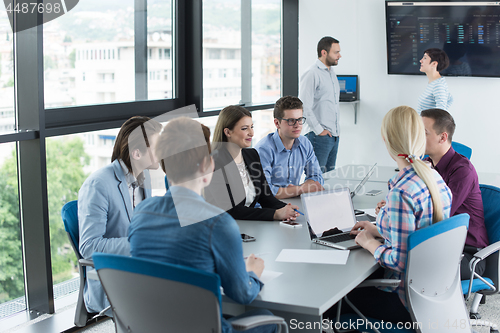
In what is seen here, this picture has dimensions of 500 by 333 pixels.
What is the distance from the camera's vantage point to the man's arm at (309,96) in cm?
496

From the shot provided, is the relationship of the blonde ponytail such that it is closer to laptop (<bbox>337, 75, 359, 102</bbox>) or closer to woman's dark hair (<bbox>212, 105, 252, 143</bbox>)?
woman's dark hair (<bbox>212, 105, 252, 143</bbox>)

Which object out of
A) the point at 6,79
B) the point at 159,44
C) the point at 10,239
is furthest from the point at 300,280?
the point at 159,44

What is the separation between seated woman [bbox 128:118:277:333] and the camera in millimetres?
1442

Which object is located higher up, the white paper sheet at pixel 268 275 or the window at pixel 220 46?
the window at pixel 220 46

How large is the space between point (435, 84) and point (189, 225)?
14.4 feet

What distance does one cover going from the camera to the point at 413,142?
6.31 ft

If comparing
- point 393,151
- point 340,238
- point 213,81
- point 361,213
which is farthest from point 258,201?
point 213,81

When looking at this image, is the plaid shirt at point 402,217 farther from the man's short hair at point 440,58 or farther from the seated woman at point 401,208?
the man's short hair at point 440,58

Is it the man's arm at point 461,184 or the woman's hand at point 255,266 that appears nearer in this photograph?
the woman's hand at point 255,266

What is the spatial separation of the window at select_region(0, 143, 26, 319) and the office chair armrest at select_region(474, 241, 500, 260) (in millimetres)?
2511

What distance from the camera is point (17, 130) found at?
8.96 ft

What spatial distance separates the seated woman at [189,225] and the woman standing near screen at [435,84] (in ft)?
13.5

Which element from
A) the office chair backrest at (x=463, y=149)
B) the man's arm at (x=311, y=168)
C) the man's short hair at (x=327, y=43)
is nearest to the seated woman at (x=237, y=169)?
the man's arm at (x=311, y=168)

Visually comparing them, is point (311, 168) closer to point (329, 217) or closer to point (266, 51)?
point (329, 217)
